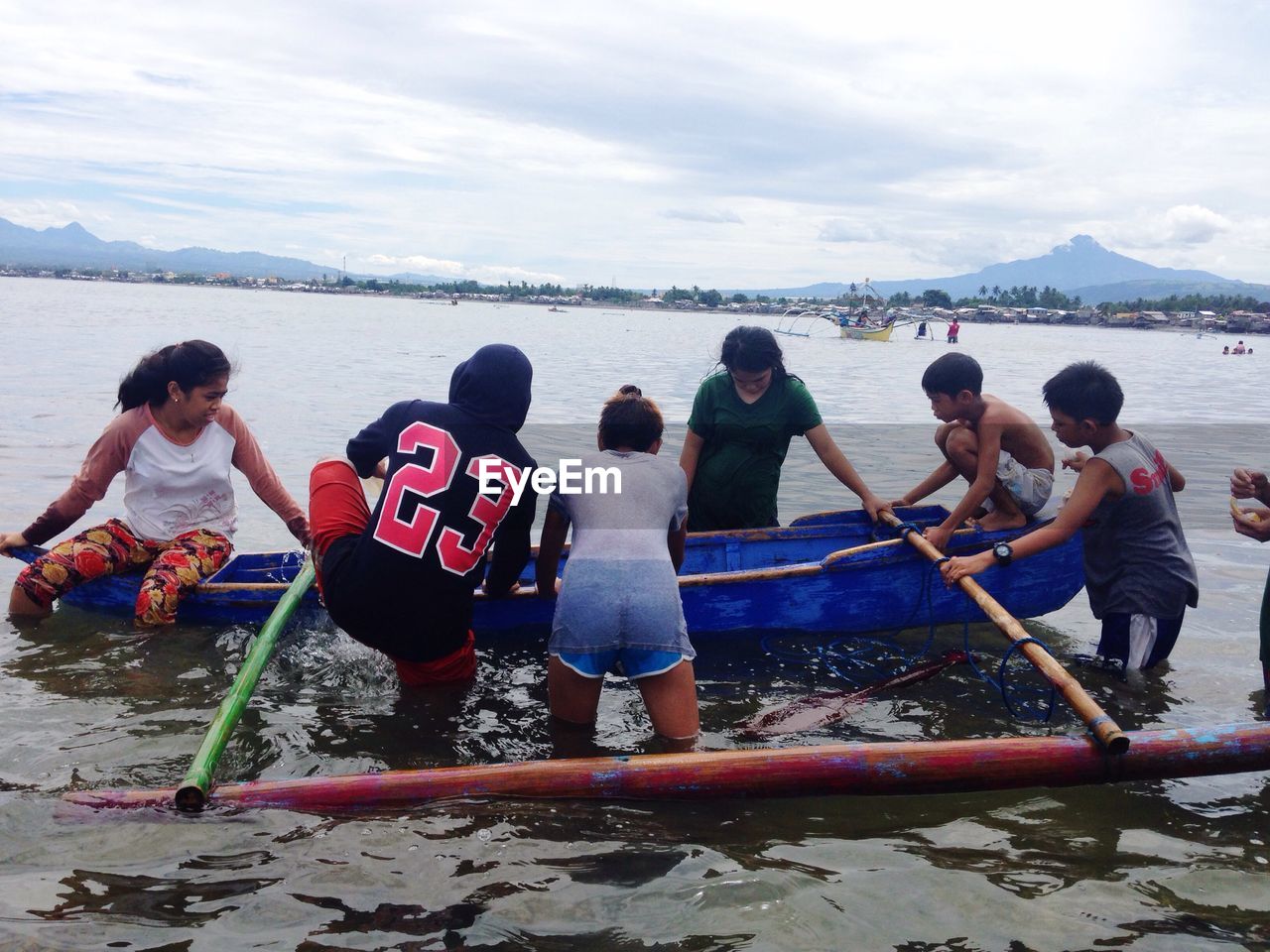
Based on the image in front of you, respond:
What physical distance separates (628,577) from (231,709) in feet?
5.50

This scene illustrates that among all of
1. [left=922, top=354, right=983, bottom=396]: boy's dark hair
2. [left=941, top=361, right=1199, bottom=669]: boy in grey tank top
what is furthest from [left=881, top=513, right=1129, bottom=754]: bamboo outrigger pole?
[left=922, top=354, right=983, bottom=396]: boy's dark hair

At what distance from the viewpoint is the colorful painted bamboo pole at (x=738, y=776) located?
12.0 feet

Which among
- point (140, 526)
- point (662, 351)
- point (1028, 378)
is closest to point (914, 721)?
point (140, 526)

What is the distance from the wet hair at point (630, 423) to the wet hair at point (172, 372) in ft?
8.34

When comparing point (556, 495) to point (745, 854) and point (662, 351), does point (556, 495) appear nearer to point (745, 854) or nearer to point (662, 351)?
point (745, 854)

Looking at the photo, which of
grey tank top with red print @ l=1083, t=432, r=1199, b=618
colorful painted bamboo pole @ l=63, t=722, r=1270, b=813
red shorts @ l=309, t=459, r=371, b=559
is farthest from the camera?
grey tank top with red print @ l=1083, t=432, r=1199, b=618

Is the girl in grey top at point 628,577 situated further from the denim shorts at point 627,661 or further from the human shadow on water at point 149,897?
the human shadow on water at point 149,897

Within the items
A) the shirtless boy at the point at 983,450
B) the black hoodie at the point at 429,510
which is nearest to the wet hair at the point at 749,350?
the shirtless boy at the point at 983,450

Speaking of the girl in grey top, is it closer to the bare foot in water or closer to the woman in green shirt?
the woman in green shirt

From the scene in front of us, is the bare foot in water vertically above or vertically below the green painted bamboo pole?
above

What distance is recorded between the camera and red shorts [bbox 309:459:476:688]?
13.8ft

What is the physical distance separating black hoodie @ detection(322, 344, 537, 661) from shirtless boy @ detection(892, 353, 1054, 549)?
9.84ft

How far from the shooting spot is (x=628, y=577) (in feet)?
12.9

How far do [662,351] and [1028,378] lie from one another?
57.6 ft
